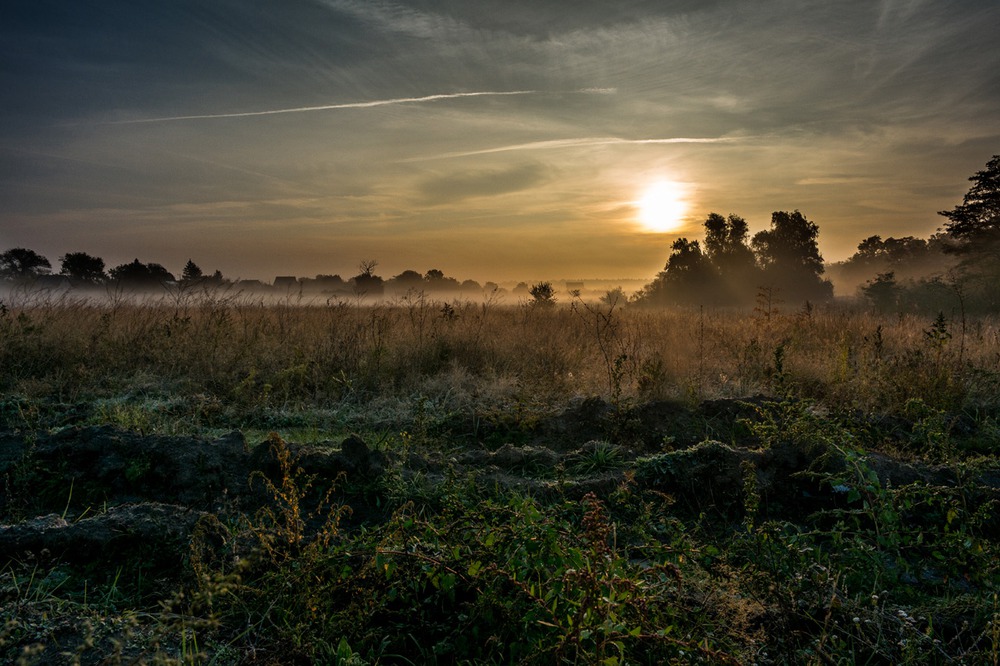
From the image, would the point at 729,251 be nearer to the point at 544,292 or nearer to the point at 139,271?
the point at 544,292

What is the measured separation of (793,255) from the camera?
34.6 m

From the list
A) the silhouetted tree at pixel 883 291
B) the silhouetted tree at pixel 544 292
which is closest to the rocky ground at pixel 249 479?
the silhouetted tree at pixel 544 292

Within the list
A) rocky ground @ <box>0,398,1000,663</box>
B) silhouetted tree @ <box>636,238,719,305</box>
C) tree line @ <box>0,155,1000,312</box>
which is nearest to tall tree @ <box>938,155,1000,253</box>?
tree line @ <box>0,155,1000,312</box>

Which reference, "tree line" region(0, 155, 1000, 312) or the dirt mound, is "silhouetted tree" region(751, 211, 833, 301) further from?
the dirt mound

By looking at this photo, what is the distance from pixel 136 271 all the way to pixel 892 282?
45.1m

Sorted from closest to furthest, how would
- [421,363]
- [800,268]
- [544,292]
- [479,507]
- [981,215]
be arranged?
[479,507] → [421,363] → [544,292] → [981,215] → [800,268]

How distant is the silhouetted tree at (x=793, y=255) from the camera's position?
34.3 metres

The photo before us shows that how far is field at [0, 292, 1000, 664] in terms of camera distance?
234 centimetres

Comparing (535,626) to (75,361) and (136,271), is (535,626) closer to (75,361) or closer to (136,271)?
(75,361)

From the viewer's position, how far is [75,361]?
28.1ft

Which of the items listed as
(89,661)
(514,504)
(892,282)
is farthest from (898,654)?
(892,282)

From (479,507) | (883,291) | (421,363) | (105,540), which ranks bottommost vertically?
(105,540)

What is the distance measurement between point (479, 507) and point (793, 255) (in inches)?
1411

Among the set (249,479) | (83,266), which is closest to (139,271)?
(83,266)
